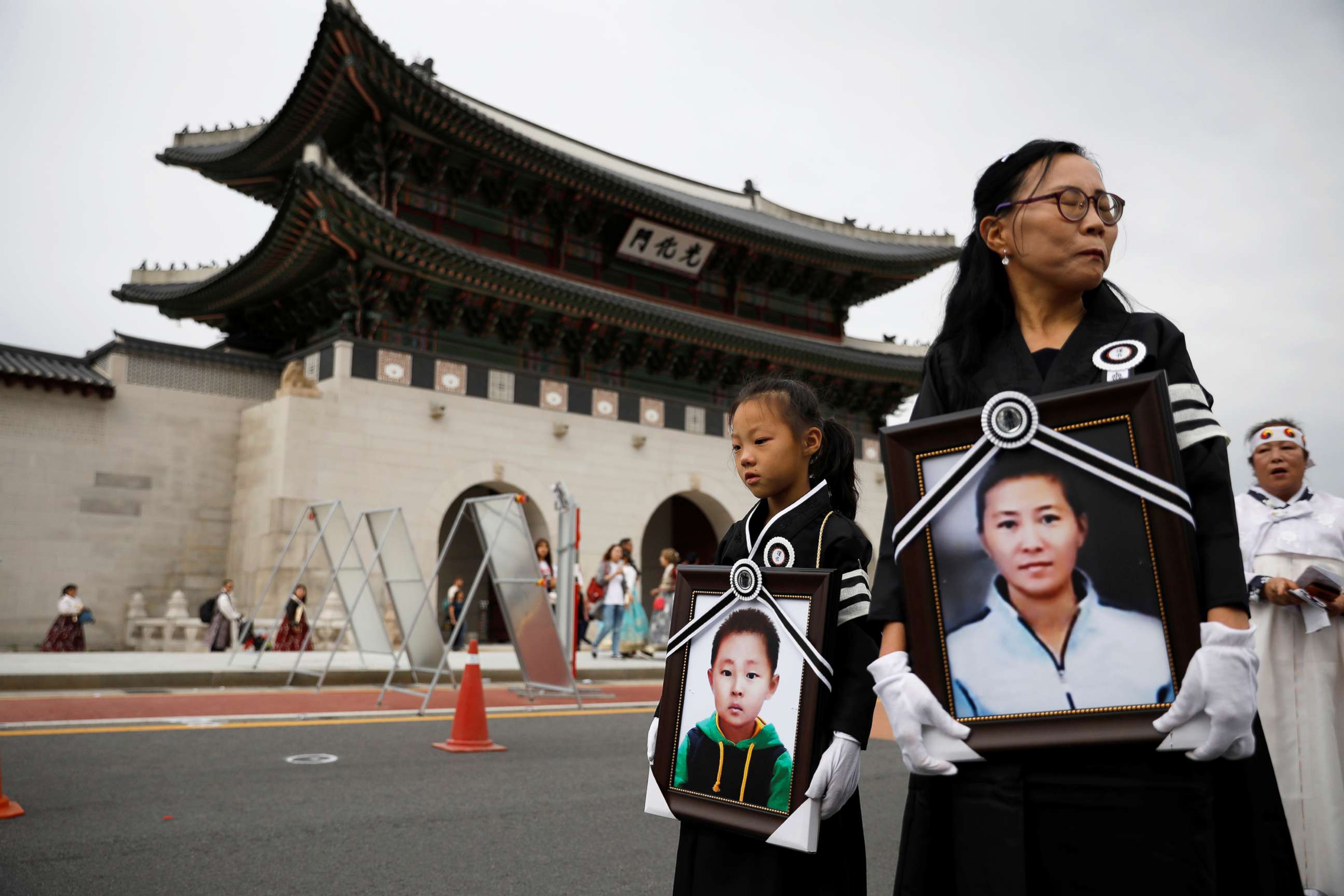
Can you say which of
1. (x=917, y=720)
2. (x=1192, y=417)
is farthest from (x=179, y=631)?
(x=1192, y=417)

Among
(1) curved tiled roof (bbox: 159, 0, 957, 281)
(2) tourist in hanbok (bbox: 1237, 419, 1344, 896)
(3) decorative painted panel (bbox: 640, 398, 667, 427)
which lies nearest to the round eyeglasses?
(2) tourist in hanbok (bbox: 1237, 419, 1344, 896)

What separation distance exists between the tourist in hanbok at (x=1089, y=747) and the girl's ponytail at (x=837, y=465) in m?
0.75

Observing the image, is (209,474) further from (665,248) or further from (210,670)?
(665,248)

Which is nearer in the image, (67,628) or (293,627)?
(293,627)

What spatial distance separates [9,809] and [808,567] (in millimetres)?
4185

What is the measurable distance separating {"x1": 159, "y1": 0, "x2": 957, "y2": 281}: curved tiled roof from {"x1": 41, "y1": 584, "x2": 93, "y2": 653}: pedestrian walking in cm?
945

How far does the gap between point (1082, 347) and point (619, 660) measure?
1351cm

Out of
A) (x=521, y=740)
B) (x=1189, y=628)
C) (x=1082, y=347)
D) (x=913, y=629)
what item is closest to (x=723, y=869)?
(x=913, y=629)

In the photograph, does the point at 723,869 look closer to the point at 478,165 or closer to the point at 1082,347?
the point at 1082,347

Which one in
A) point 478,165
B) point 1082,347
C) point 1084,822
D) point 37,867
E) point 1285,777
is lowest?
point 37,867

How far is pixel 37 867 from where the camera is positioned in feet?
12.1

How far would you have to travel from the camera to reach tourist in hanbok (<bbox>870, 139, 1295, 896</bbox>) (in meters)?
1.44

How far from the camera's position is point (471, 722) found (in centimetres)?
661

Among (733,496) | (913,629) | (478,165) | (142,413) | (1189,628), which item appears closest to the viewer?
(1189,628)
